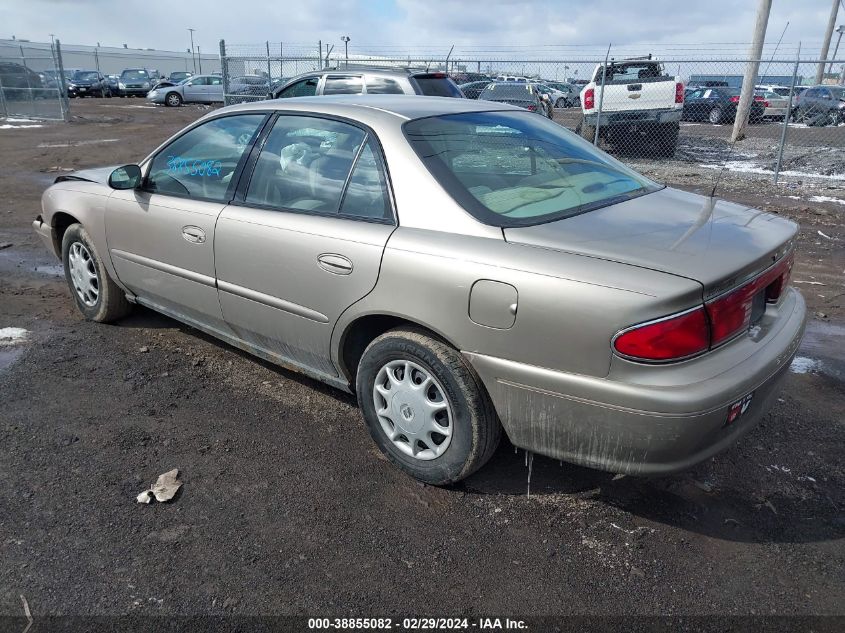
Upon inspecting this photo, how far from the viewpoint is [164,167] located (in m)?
4.11

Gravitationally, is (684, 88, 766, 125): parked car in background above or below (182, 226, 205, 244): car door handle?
above

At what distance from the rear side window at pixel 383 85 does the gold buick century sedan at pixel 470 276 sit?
652cm

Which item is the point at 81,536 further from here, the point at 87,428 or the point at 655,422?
the point at 655,422

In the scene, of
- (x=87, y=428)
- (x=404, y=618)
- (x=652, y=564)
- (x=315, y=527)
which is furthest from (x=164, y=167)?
(x=652, y=564)

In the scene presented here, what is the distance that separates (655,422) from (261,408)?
7.34 feet

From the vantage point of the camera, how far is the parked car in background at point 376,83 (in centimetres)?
998

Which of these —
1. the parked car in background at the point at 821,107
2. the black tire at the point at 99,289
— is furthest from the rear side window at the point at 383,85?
the parked car in background at the point at 821,107

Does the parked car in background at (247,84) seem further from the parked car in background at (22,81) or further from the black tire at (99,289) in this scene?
the black tire at (99,289)

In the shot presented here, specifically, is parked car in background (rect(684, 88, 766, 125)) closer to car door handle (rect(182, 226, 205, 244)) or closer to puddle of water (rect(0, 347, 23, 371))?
car door handle (rect(182, 226, 205, 244))

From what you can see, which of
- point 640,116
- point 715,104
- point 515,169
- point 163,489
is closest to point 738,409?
point 515,169

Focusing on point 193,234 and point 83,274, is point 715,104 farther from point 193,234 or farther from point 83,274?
point 193,234

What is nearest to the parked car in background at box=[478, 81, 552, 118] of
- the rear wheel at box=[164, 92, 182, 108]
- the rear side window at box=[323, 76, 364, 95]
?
the rear side window at box=[323, 76, 364, 95]

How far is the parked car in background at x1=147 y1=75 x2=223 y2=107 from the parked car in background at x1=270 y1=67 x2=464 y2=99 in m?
22.6

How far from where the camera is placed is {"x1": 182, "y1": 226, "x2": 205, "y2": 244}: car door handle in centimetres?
366
